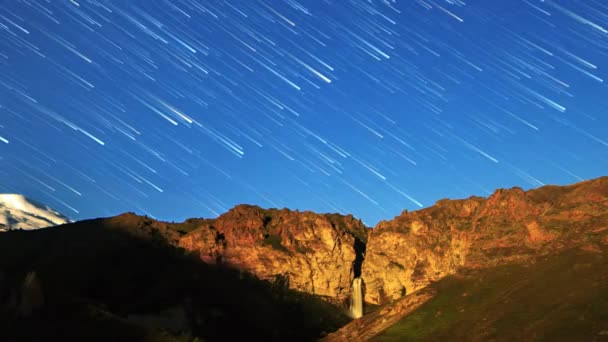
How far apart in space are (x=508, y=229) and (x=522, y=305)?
167ft

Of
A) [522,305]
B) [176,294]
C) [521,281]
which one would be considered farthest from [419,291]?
[176,294]

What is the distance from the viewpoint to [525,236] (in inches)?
5157

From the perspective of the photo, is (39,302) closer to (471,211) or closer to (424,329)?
(424,329)

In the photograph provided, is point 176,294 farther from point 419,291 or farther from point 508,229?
point 508,229

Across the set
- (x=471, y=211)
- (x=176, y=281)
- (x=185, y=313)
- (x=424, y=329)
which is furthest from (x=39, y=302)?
(x=471, y=211)

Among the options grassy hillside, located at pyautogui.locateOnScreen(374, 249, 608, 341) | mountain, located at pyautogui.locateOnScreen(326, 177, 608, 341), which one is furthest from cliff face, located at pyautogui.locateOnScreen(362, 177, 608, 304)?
grassy hillside, located at pyautogui.locateOnScreen(374, 249, 608, 341)

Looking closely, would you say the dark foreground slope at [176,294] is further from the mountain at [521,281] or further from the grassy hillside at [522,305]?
the grassy hillside at [522,305]

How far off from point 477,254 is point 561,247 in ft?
77.8

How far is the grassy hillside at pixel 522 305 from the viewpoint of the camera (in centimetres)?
7800

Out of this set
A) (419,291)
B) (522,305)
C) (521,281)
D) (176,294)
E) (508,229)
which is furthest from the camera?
(176,294)

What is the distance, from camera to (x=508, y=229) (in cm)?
14125

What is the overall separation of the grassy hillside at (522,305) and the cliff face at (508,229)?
7.71 meters

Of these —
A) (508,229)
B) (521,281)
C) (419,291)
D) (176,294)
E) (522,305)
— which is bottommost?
(176,294)

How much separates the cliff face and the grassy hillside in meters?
7.71
